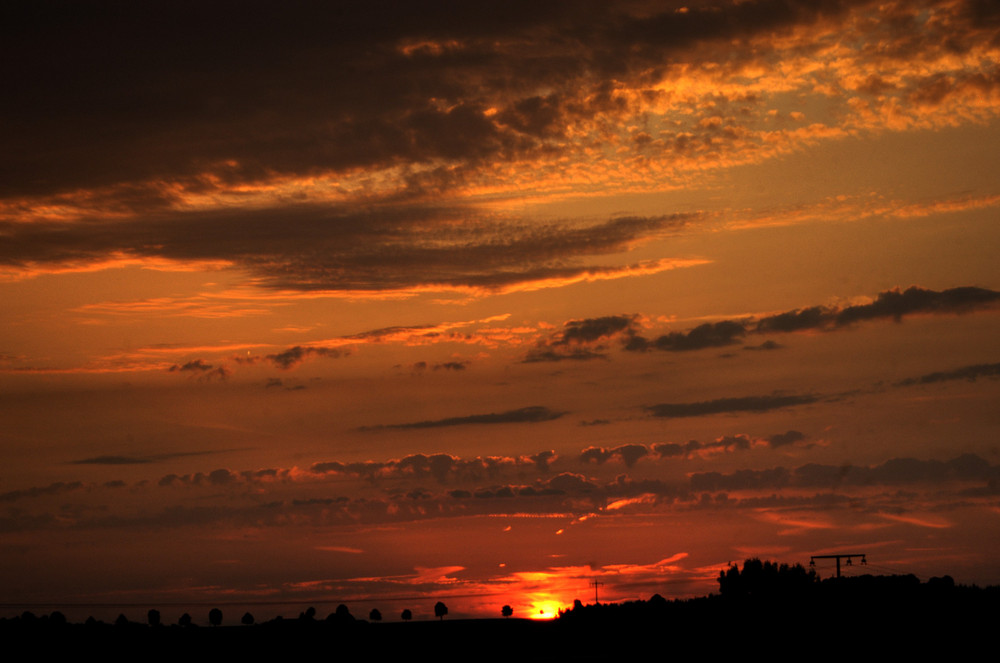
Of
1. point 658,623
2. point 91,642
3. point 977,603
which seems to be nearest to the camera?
point 91,642

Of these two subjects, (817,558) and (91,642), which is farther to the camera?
(817,558)

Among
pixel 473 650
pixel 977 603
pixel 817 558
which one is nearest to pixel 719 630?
pixel 473 650

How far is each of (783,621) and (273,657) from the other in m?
46.2

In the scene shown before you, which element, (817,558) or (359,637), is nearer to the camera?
(359,637)

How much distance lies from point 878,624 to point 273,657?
50421mm

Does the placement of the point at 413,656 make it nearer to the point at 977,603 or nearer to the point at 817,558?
the point at 977,603

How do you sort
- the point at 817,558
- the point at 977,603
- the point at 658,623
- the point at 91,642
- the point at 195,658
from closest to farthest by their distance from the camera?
the point at 195,658 < the point at 91,642 < the point at 658,623 < the point at 977,603 < the point at 817,558

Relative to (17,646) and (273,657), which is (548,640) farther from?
(17,646)

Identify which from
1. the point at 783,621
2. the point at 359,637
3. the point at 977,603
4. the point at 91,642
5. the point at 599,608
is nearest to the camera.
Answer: the point at 91,642

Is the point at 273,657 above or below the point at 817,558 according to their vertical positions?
below

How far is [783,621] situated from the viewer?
97000 millimetres

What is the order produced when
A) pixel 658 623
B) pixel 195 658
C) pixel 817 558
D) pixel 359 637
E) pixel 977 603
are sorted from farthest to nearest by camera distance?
pixel 817 558, pixel 977 603, pixel 658 623, pixel 359 637, pixel 195 658

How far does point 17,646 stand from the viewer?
79438 millimetres

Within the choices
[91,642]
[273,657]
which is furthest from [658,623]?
[91,642]
